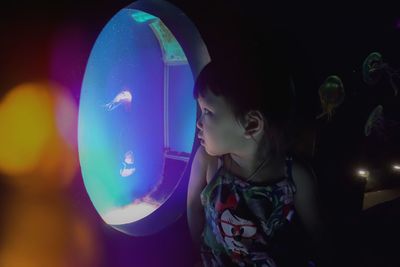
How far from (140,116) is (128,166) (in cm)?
21

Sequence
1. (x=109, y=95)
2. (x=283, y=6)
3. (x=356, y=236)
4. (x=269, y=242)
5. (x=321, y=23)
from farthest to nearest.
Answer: (x=356, y=236), (x=321, y=23), (x=283, y=6), (x=269, y=242), (x=109, y=95)

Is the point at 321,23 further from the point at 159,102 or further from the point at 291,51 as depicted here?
the point at 159,102

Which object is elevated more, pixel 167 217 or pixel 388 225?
pixel 167 217

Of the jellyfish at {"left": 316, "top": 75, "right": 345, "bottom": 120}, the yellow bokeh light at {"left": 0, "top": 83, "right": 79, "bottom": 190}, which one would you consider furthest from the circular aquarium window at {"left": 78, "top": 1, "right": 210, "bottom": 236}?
the jellyfish at {"left": 316, "top": 75, "right": 345, "bottom": 120}

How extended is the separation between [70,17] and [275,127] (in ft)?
2.52

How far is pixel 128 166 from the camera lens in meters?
1.42

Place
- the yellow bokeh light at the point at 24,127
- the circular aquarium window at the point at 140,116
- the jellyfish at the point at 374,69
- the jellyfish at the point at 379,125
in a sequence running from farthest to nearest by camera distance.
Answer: the jellyfish at the point at 379,125 → the jellyfish at the point at 374,69 → the circular aquarium window at the point at 140,116 → the yellow bokeh light at the point at 24,127

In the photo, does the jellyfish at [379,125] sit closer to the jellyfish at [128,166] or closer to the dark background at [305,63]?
the dark background at [305,63]

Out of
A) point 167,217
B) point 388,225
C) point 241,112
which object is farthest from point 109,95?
point 388,225

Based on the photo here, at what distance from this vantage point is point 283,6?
189 centimetres

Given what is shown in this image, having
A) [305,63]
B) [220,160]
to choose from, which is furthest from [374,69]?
[220,160]

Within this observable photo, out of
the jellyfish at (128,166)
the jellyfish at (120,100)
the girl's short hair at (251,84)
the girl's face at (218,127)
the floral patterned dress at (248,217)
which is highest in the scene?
the girl's short hair at (251,84)

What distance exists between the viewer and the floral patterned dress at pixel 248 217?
4.48ft

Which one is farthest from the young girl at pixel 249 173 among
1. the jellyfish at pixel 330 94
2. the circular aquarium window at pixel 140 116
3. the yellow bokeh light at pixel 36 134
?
the jellyfish at pixel 330 94
